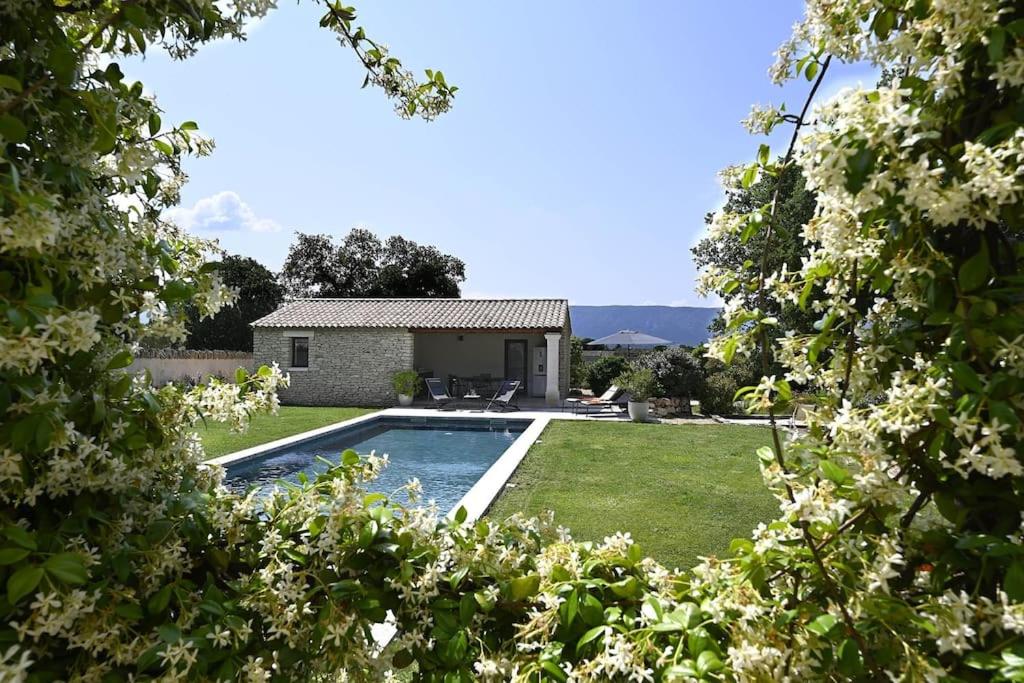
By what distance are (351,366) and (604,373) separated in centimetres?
1017

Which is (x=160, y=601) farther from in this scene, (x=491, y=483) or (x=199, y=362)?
(x=199, y=362)

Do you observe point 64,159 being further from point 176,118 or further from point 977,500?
point 977,500

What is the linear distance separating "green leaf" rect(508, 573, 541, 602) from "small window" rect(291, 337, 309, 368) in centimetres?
2131

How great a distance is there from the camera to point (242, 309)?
118 feet

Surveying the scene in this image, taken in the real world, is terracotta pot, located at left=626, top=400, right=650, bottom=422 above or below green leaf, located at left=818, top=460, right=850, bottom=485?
below

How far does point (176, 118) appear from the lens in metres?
1.45

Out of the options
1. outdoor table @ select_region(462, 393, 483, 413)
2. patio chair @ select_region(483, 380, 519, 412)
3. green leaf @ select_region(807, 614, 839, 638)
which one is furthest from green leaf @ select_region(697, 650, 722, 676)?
outdoor table @ select_region(462, 393, 483, 413)

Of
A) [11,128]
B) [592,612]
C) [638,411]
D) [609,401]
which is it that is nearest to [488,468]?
[638,411]

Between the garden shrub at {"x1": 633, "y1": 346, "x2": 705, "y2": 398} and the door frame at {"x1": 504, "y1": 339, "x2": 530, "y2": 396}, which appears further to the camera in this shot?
the door frame at {"x1": 504, "y1": 339, "x2": 530, "y2": 396}

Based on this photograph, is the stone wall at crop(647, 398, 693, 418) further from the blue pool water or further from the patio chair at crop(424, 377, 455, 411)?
the patio chair at crop(424, 377, 455, 411)

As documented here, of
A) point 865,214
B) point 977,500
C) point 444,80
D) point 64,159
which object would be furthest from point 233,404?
point 977,500

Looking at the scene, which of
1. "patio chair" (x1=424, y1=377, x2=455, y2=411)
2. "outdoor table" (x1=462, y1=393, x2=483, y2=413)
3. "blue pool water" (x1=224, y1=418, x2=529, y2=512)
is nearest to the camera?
"blue pool water" (x1=224, y1=418, x2=529, y2=512)

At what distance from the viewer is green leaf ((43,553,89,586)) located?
3.08 ft

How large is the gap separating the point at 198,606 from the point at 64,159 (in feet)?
3.13
